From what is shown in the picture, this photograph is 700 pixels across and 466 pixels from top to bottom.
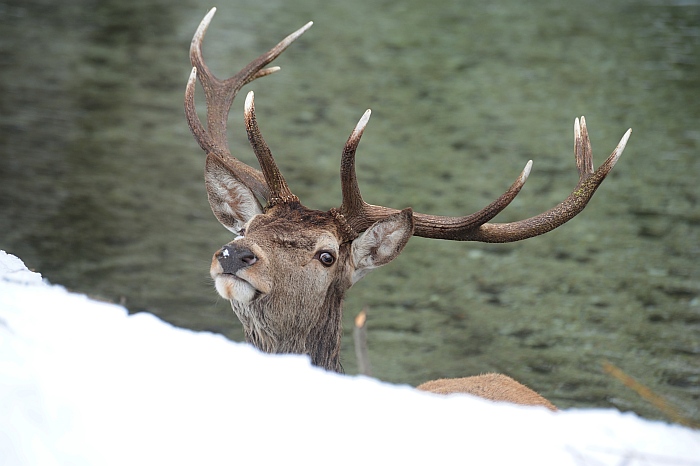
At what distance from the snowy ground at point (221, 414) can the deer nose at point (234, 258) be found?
1.47m

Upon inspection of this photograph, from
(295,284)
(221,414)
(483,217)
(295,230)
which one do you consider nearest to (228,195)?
(295,230)

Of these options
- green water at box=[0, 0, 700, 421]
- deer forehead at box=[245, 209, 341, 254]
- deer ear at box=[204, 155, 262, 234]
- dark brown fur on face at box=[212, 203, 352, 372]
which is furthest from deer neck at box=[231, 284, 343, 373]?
green water at box=[0, 0, 700, 421]

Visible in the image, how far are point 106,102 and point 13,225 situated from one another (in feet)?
9.62

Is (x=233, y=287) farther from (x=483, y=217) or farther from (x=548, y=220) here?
(x=548, y=220)

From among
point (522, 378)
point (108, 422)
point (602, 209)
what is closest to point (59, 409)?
point (108, 422)

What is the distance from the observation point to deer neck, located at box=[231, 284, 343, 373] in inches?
135

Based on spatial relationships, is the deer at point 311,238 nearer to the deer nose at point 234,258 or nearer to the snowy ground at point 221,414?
the deer nose at point 234,258

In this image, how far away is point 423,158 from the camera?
28.3ft

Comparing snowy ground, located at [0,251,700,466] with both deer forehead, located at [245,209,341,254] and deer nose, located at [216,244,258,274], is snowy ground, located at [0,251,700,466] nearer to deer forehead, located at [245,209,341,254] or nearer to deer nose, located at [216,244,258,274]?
deer nose, located at [216,244,258,274]

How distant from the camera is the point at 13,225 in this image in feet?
21.5

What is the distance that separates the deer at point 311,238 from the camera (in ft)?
10.9

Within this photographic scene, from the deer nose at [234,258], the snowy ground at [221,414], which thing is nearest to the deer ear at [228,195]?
the deer nose at [234,258]

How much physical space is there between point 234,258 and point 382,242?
0.69 meters

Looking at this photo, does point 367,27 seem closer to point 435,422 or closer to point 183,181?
point 183,181
